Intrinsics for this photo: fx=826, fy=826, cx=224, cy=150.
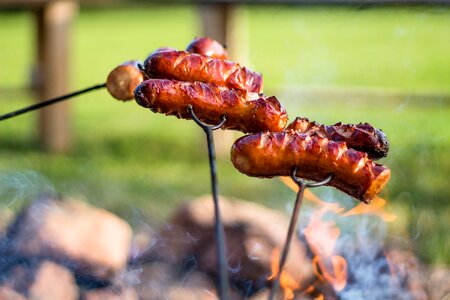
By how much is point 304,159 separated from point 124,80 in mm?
605

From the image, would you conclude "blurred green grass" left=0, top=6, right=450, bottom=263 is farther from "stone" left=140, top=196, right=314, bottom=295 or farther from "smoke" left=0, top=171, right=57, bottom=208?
"stone" left=140, top=196, right=314, bottom=295

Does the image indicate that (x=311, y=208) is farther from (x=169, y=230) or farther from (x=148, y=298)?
(x=148, y=298)

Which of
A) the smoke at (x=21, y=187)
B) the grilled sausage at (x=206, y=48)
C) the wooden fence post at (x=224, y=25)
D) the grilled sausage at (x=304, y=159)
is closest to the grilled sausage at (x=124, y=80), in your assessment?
the grilled sausage at (x=206, y=48)

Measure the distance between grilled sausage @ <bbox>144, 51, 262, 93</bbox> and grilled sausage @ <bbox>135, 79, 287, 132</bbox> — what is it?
0.06m

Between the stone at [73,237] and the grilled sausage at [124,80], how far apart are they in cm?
63

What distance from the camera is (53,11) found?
503 cm

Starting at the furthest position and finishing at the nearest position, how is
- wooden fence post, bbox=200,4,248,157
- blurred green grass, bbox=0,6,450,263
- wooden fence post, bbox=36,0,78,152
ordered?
wooden fence post, bbox=36,0,78,152 → wooden fence post, bbox=200,4,248,157 → blurred green grass, bbox=0,6,450,263

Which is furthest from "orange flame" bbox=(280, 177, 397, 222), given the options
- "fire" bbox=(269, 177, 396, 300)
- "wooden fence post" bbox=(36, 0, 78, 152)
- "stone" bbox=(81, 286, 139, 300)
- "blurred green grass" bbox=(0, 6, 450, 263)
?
"wooden fence post" bbox=(36, 0, 78, 152)

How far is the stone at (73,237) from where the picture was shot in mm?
2447

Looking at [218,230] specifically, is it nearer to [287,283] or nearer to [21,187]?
Answer: [287,283]

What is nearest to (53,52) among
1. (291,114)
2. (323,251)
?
(291,114)

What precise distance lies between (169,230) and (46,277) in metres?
0.58

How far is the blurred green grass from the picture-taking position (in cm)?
390

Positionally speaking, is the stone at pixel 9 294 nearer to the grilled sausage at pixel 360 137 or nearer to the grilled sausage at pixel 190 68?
the grilled sausage at pixel 190 68
